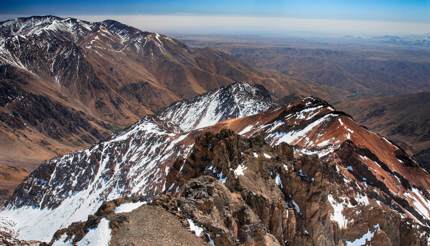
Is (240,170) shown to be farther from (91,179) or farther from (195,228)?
(91,179)

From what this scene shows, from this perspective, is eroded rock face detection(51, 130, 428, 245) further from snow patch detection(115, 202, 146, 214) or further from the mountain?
snow patch detection(115, 202, 146, 214)

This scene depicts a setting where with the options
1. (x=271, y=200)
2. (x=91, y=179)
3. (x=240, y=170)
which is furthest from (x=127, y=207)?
(x=91, y=179)

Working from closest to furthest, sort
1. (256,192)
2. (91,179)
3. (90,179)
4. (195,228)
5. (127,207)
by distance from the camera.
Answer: (195,228) → (127,207) → (256,192) → (90,179) → (91,179)

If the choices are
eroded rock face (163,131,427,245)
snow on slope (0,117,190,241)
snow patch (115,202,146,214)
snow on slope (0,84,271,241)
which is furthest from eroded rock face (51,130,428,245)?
snow on slope (0,117,190,241)

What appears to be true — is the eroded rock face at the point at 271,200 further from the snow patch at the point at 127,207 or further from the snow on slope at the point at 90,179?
the snow on slope at the point at 90,179

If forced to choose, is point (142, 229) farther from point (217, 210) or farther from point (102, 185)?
point (102, 185)

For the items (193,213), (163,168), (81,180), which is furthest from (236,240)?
(81,180)

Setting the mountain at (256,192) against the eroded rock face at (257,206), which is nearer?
the eroded rock face at (257,206)

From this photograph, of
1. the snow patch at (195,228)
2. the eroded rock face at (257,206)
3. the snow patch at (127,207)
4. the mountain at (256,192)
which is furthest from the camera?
the snow patch at (127,207)

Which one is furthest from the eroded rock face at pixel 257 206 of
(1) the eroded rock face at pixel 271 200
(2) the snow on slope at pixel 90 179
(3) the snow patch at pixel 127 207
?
(2) the snow on slope at pixel 90 179
